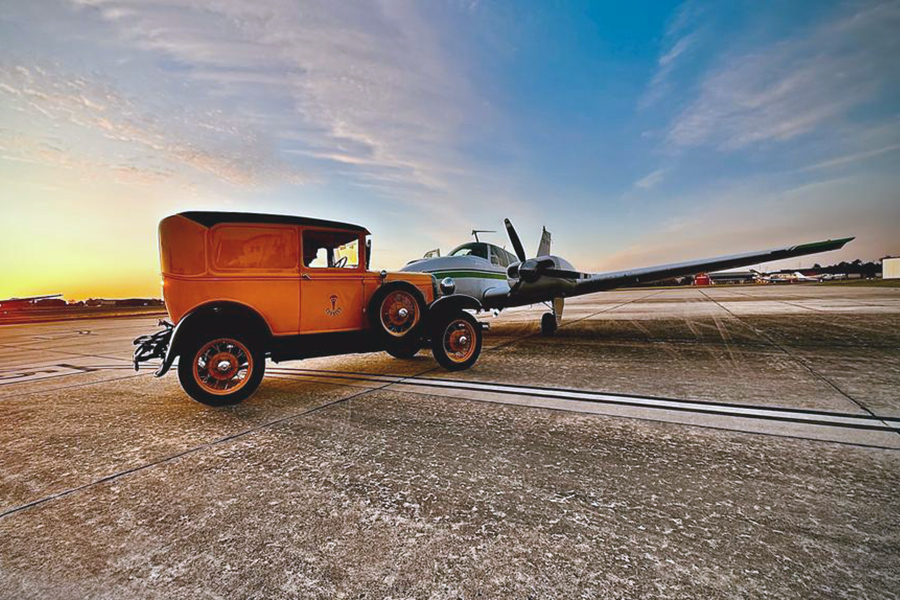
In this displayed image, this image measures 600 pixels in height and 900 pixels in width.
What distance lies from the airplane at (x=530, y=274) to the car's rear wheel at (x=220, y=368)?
4539 mm

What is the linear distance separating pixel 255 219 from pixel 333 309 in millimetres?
1505

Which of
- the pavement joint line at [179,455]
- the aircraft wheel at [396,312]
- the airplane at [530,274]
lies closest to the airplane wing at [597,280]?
the airplane at [530,274]

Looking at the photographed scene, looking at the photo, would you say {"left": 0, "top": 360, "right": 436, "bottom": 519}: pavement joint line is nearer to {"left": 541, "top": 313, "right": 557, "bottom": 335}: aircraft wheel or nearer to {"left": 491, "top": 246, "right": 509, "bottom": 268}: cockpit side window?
{"left": 541, "top": 313, "right": 557, "bottom": 335}: aircraft wheel

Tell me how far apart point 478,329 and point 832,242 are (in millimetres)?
6092

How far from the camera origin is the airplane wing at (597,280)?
831cm

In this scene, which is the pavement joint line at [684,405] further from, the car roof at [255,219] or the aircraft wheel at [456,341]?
the car roof at [255,219]

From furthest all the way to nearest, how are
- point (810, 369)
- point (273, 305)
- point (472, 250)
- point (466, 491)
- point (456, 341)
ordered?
point (472, 250) < point (456, 341) < point (810, 369) < point (273, 305) < point (466, 491)

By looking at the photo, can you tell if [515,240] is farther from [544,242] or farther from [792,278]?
[792,278]

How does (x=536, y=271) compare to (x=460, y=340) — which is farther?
(x=536, y=271)

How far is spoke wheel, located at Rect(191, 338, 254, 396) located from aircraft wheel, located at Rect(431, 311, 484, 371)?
2521 millimetres

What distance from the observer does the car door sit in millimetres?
5094

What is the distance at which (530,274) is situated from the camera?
8.96m

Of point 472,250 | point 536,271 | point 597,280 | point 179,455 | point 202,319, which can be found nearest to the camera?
point 179,455

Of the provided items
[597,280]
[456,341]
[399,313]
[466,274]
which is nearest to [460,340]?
[456,341]
